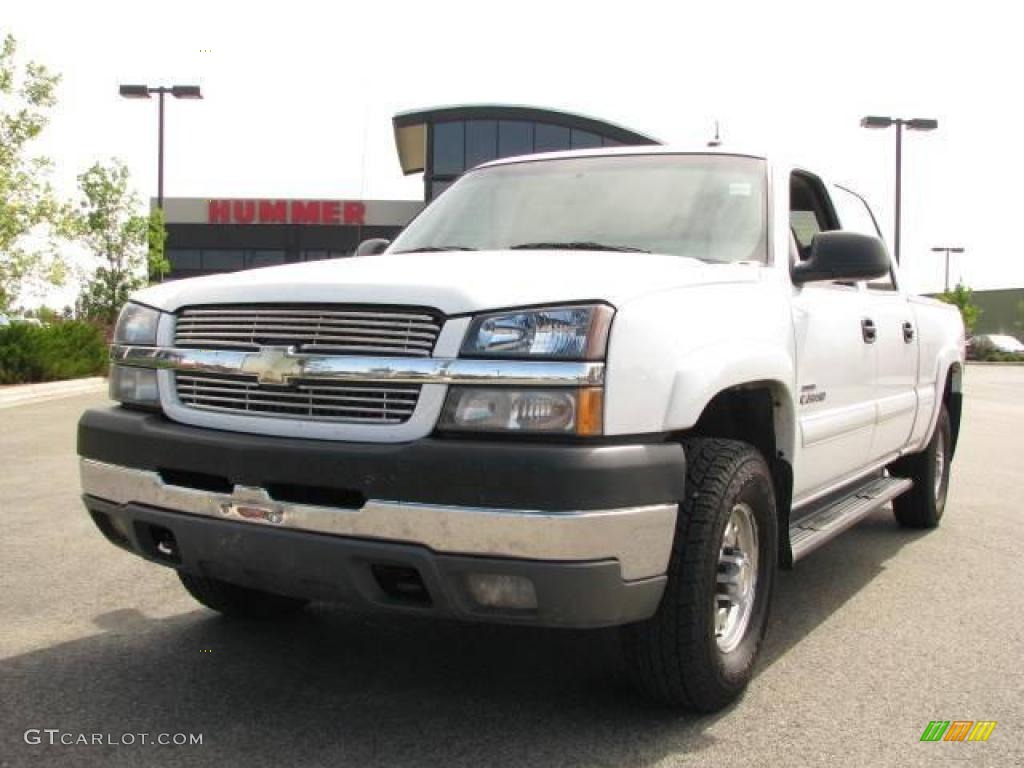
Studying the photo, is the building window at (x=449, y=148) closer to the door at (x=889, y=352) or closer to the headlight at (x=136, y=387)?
the door at (x=889, y=352)

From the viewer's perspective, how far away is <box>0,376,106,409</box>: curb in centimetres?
1587

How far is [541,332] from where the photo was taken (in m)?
2.69

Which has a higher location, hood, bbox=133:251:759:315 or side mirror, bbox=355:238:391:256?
side mirror, bbox=355:238:391:256

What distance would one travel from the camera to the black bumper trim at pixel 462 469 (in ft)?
8.35

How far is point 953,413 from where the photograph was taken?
659cm

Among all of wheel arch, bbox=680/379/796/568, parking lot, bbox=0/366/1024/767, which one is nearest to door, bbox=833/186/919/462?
parking lot, bbox=0/366/1024/767

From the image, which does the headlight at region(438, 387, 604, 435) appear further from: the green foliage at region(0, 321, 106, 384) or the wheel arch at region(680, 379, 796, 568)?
the green foliage at region(0, 321, 106, 384)

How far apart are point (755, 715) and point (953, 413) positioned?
162 inches

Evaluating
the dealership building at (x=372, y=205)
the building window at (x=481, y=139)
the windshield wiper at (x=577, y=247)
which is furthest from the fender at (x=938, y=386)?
the building window at (x=481, y=139)

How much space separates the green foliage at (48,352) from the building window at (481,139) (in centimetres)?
2386

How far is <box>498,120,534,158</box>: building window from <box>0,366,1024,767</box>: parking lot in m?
38.5

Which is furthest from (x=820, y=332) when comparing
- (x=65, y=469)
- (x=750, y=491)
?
(x=65, y=469)

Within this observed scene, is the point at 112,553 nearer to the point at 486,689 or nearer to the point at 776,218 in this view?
the point at 486,689

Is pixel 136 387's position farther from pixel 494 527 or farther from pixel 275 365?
pixel 494 527
